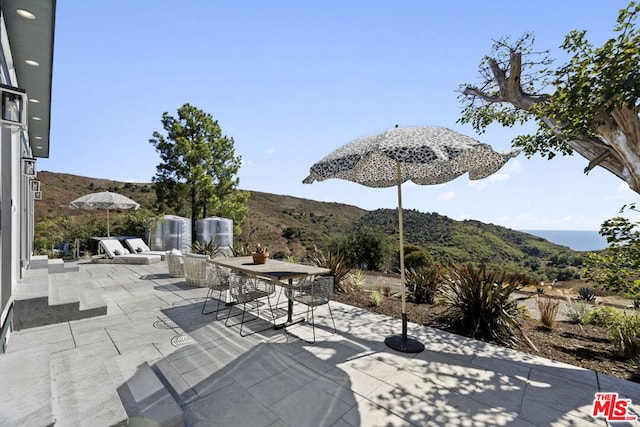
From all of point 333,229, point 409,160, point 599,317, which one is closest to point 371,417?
point 409,160

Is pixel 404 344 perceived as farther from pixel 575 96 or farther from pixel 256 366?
pixel 575 96

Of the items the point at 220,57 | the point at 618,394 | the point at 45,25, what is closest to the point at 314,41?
the point at 220,57

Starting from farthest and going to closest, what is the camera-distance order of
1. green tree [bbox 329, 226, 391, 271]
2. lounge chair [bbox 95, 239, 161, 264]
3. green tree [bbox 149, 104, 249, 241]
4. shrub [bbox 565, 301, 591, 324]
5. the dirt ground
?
green tree [bbox 329, 226, 391, 271]
green tree [bbox 149, 104, 249, 241]
lounge chair [bbox 95, 239, 161, 264]
shrub [bbox 565, 301, 591, 324]
the dirt ground

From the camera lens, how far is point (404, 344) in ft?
11.1

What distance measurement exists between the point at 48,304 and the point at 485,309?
6.21 m

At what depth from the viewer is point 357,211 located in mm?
43406

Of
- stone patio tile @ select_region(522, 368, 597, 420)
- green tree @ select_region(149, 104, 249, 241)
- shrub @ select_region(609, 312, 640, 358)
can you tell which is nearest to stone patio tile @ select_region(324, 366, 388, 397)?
stone patio tile @ select_region(522, 368, 597, 420)

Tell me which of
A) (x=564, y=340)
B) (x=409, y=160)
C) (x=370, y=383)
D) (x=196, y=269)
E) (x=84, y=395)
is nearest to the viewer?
(x=84, y=395)

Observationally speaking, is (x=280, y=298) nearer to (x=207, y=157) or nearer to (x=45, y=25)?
(x=45, y=25)

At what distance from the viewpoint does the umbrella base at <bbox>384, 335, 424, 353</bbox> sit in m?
3.29

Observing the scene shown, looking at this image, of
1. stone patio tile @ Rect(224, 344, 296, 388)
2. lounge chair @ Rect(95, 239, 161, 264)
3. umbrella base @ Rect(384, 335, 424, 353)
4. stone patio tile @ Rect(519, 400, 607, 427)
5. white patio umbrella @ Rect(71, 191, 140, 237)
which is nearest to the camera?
stone patio tile @ Rect(519, 400, 607, 427)

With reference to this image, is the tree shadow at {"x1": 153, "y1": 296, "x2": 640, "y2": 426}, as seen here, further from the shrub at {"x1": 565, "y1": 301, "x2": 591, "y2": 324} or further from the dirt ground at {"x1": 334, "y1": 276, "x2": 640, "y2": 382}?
the shrub at {"x1": 565, "y1": 301, "x2": 591, "y2": 324}

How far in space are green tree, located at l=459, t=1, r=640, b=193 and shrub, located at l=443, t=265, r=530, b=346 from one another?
6.58 feet

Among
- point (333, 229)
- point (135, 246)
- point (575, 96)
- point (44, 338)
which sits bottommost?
point (44, 338)
